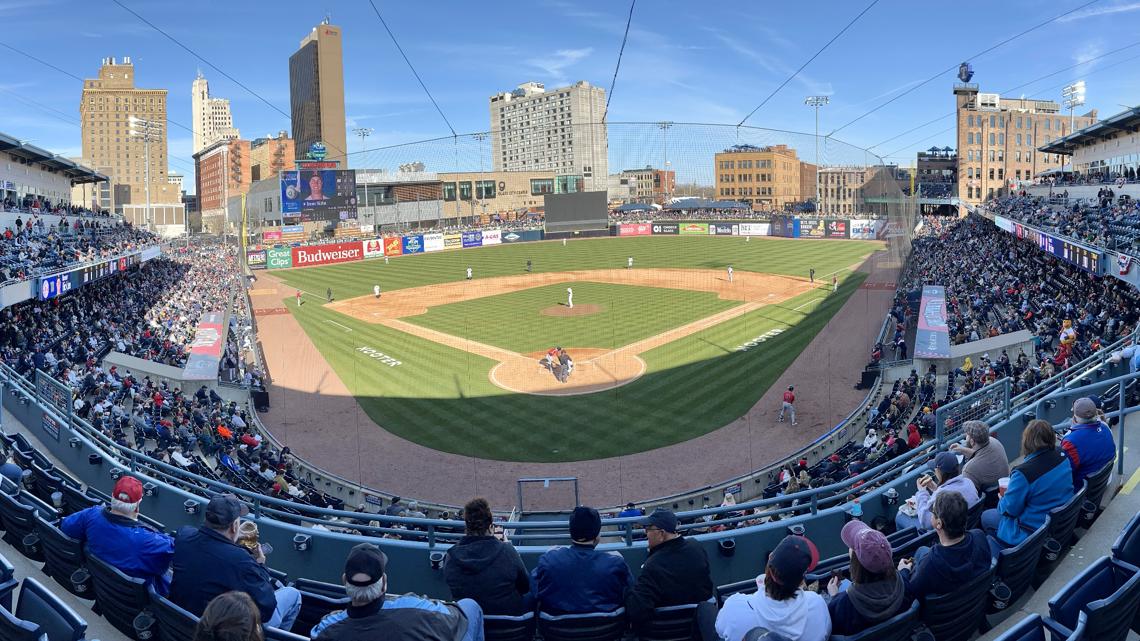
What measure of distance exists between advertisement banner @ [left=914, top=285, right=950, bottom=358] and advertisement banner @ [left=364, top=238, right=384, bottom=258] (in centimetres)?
5318

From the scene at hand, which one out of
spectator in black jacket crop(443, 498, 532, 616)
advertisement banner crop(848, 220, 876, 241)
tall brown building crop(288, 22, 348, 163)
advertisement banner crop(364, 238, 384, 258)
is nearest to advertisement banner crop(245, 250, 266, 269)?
advertisement banner crop(364, 238, 384, 258)

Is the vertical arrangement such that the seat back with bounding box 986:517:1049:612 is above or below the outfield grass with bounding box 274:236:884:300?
below

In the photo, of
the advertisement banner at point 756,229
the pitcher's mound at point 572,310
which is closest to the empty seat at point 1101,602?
the pitcher's mound at point 572,310

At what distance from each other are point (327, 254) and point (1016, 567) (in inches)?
2644

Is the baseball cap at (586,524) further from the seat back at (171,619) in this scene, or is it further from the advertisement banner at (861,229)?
the advertisement banner at (861,229)

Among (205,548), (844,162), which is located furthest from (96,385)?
(844,162)

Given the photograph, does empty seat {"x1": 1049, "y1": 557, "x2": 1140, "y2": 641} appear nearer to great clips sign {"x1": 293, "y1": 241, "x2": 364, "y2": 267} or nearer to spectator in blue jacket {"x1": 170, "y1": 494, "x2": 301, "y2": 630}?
spectator in blue jacket {"x1": 170, "y1": 494, "x2": 301, "y2": 630}

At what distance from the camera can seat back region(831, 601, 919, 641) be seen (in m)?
4.33

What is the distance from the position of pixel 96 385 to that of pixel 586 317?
23.1 m

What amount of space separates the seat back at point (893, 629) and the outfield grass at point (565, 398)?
606 inches

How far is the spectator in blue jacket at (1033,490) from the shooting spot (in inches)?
224

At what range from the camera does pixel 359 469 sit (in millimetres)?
19422

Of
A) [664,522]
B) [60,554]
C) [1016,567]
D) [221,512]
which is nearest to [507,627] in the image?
[664,522]

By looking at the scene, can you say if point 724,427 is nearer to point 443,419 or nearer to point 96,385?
point 443,419
